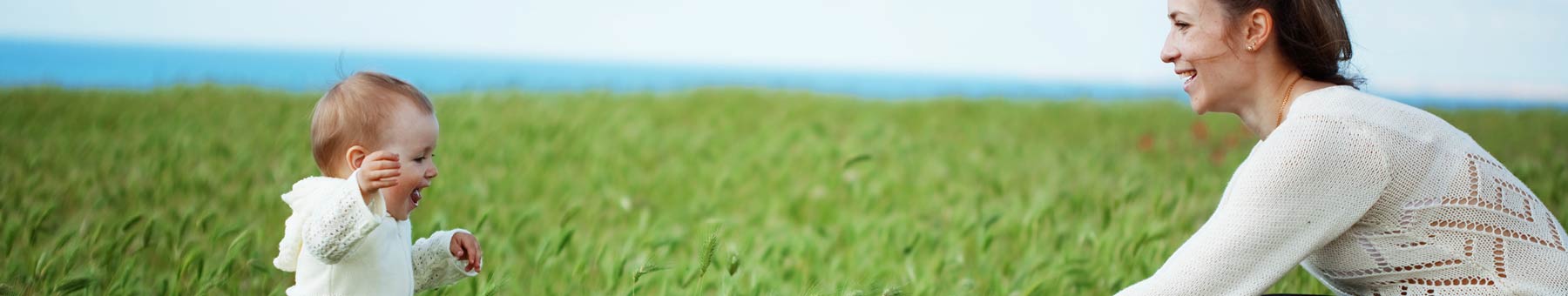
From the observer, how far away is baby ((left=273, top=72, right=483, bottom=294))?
6.68ft

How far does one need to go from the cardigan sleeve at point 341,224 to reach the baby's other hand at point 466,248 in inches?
13.3

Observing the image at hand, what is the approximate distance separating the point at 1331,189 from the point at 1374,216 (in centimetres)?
20

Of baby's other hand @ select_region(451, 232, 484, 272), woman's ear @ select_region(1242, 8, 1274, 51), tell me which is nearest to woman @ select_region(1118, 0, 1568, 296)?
woman's ear @ select_region(1242, 8, 1274, 51)

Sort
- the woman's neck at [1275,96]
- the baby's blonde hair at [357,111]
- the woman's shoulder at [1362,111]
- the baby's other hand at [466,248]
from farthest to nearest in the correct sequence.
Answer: the woman's neck at [1275,96]
the baby's other hand at [466,248]
the woman's shoulder at [1362,111]
the baby's blonde hair at [357,111]

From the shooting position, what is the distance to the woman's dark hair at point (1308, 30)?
2416 mm

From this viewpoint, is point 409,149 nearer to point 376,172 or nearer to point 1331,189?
point 376,172

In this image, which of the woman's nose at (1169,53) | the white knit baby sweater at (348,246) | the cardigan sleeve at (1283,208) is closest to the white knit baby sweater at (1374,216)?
the cardigan sleeve at (1283,208)

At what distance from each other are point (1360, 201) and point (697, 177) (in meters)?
4.66

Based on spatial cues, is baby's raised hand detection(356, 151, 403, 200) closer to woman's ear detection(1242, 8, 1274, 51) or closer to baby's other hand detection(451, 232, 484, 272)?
baby's other hand detection(451, 232, 484, 272)

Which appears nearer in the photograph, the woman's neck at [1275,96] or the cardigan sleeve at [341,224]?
the cardigan sleeve at [341,224]

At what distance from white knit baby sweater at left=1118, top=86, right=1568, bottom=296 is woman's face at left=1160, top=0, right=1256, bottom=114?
14cm

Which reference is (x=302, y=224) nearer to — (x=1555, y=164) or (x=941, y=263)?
(x=941, y=263)

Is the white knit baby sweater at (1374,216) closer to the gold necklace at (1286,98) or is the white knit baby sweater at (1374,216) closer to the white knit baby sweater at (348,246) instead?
the gold necklace at (1286,98)

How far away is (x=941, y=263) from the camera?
14.0ft
